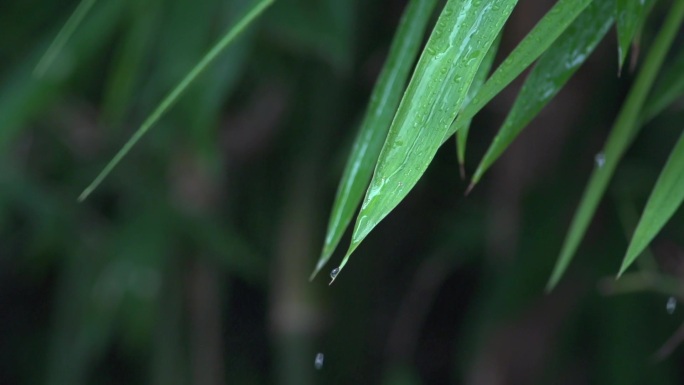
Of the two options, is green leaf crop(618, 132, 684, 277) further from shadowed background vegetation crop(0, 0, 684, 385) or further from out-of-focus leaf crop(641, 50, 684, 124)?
shadowed background vegetation crop(0, 0, 684, 385)

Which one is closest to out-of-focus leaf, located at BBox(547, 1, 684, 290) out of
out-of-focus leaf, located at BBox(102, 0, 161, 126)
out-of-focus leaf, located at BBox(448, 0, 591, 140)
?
out-of-focus leaf, located at BBox(448, 0, 591, 140)

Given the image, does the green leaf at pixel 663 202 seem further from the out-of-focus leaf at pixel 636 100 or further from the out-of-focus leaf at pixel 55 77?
the out-of-focus leaf at pixel 55 77

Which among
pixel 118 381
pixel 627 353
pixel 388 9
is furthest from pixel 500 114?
pixel 118 381

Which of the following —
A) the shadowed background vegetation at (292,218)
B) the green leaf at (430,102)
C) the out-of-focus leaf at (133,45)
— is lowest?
the shadowed background vegetation at (292,218)

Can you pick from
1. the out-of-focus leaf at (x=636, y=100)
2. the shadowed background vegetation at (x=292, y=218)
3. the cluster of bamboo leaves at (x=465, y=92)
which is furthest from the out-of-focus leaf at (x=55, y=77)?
the out-of-focus leaf at (x=636, y=100)

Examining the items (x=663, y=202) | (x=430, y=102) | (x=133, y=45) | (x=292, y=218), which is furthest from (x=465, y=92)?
(x=292, y=218)
